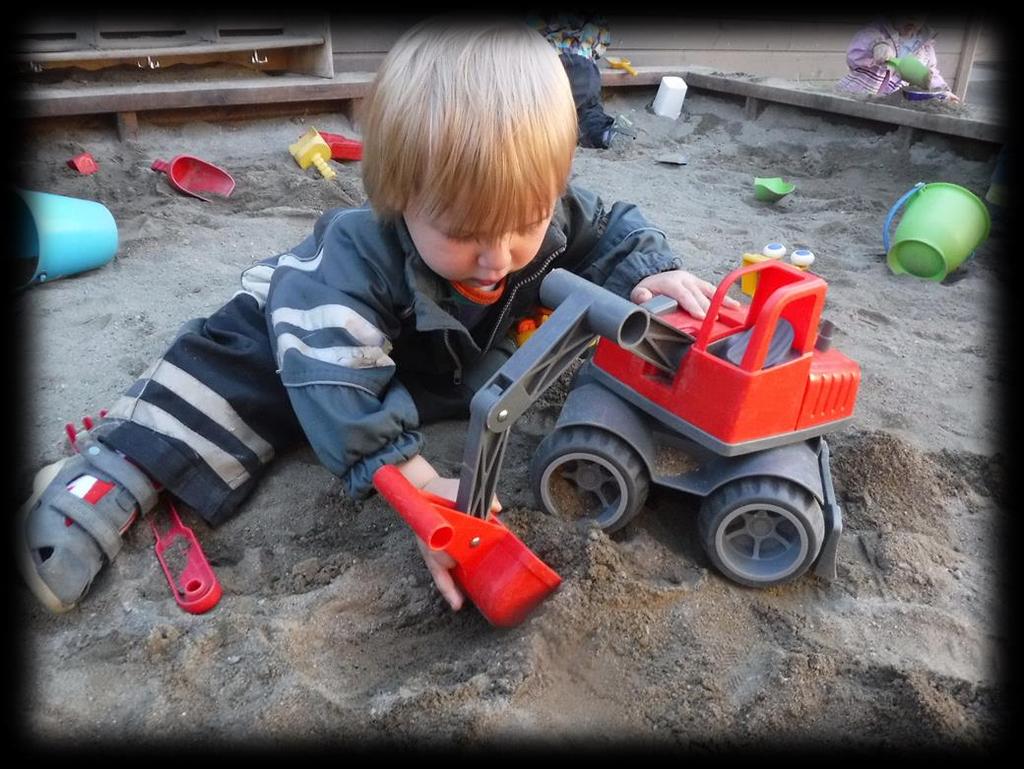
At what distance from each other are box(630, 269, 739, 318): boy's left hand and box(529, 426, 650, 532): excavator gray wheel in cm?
35

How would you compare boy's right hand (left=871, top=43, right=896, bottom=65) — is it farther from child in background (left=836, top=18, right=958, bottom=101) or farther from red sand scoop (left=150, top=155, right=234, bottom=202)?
red sand scoop (left=150, top=155, right=234, bottom=202)

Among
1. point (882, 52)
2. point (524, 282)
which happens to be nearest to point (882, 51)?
point (882, 52)

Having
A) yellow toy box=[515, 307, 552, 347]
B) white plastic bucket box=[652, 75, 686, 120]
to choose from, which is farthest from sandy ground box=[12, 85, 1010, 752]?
white plastic bucket box=[652, 75, 686, 120]

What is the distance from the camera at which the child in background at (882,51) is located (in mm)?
4734

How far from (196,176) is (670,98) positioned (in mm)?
2708

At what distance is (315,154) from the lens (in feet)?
10.8

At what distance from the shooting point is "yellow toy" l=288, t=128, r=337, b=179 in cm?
328

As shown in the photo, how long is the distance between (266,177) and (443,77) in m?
2.17

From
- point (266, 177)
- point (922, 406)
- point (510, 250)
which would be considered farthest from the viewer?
point (266, 177)

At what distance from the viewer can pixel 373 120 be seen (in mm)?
1288

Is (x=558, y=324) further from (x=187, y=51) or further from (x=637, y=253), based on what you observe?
(x=187, y=51)

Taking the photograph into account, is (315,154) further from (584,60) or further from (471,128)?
(471,128)

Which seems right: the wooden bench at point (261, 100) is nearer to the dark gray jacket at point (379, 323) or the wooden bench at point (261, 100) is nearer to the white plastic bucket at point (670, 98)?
the white plastic bucket at point (670, 98)

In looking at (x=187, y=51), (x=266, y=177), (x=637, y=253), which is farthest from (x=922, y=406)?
(x=187, y=51)
